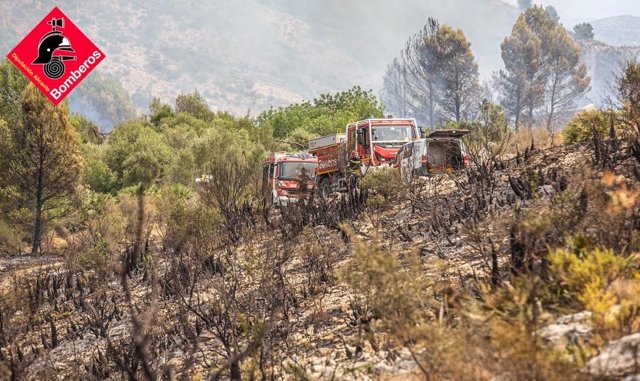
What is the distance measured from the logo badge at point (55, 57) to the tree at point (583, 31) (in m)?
A: 158

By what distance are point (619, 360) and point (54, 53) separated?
87.5 ft

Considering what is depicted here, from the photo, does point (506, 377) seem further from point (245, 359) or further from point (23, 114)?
point (23, 114)

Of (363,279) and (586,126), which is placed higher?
(586,126)

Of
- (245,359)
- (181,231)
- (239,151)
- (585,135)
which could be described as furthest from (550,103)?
(245,359)

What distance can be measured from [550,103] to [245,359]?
247 ft

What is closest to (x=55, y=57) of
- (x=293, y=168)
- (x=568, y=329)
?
(x=293, y=168)

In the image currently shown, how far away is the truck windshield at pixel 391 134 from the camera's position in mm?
20875

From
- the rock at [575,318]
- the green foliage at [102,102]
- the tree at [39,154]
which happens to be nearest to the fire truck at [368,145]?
the tree at [39,154]

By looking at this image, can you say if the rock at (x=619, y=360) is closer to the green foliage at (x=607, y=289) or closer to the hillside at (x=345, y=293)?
the hillside at (x=345, y=293)

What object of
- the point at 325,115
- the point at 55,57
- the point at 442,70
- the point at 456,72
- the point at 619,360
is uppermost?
the point at 442,70

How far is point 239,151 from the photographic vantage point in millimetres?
36188

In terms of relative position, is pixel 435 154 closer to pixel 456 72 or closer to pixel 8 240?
pixel 8 240

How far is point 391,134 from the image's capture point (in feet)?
69.1

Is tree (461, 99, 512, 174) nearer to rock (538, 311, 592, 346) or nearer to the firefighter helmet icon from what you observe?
rock (538, 311, 592, 346)
